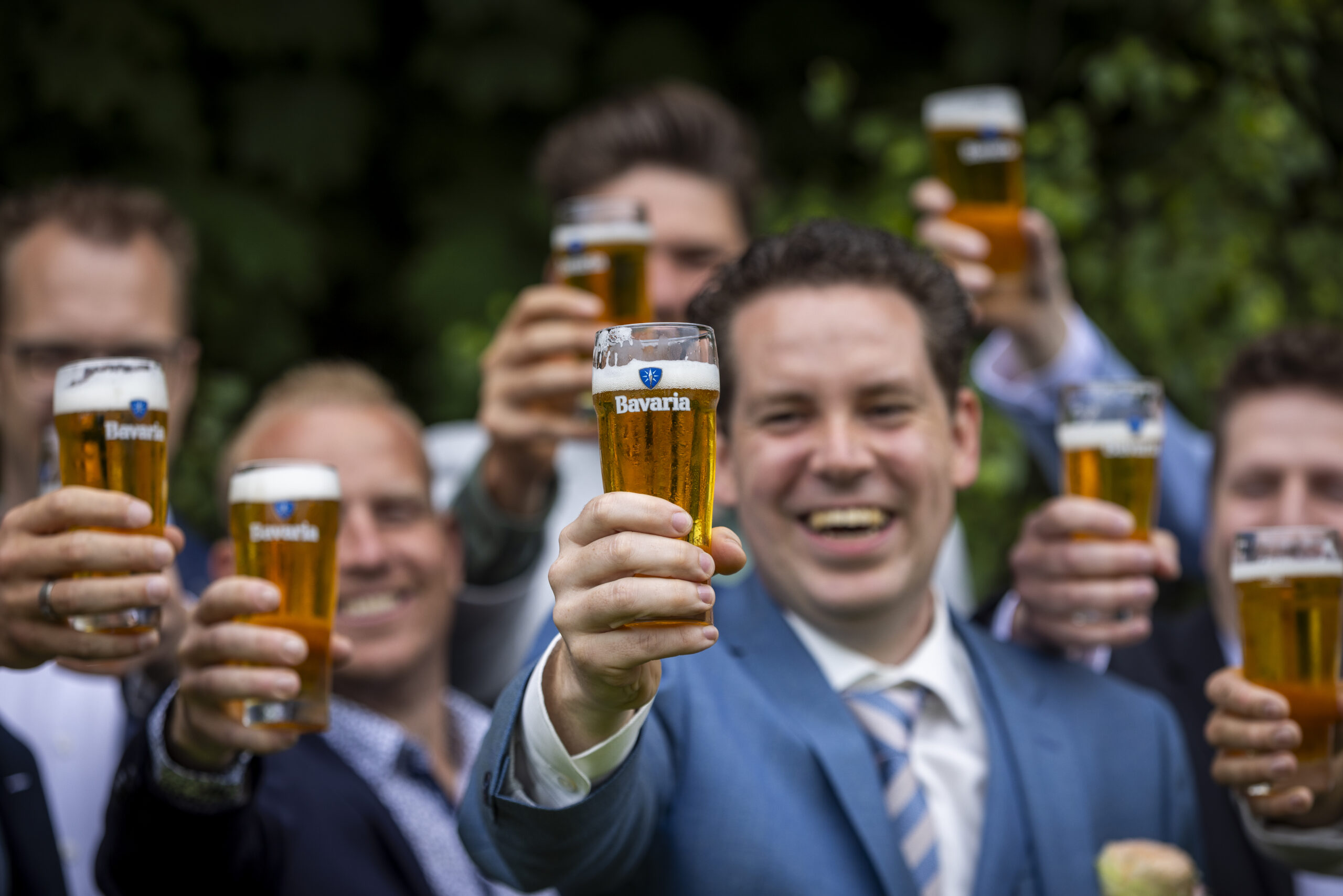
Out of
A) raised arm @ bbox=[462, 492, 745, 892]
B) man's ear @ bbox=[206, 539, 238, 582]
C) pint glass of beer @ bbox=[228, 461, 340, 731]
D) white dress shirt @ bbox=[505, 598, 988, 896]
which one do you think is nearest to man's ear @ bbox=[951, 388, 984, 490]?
white dress shirt @ bbox=[505, 598, 988, 896]

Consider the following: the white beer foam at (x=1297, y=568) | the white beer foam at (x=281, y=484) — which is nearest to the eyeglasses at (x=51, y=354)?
the white beer foam at (x=281, y=484)

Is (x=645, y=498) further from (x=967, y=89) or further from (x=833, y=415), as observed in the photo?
(x=967, y=89)

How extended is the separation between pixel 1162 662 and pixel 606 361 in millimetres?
2382

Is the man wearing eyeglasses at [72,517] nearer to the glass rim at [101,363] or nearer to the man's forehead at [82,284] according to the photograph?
the man's forehead at [82,284]

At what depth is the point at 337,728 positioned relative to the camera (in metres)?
3.34

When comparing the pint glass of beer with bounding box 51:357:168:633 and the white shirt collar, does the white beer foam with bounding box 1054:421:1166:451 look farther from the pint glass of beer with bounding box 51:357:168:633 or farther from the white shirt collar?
the pint glass of beer with bounding box 51:357:168:633

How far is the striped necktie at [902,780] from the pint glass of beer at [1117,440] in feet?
2.21

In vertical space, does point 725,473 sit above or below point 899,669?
above

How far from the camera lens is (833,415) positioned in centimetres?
261

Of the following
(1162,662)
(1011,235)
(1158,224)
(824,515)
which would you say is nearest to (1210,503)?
(1162,662)

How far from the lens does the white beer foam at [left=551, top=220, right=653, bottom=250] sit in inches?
129

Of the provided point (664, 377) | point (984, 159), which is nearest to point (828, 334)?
point (664, 377)

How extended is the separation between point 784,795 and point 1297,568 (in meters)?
1.01

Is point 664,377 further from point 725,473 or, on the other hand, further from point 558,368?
point 558,368
